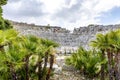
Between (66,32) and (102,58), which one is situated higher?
(102,58)

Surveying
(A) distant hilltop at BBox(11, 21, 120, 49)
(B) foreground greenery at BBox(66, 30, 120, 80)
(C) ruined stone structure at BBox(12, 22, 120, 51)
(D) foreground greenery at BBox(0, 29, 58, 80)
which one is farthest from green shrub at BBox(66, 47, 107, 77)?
(A) distant hilltop at BBox(11, 21, 120, 49)

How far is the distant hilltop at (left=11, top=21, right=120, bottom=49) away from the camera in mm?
55184

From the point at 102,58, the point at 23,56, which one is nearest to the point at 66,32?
the point at 102,58

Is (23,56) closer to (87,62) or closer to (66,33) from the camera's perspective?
(87,62)

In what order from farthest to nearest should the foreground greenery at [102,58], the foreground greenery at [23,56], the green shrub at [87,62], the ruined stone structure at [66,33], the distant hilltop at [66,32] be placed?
1. the distant hilltop at [66,32]
2. the ruined stone structure at [66,33]
3. the green shrub at [87,62]
4. the foreground greenery at [102,58]
5. the foreground greenery at [23,56]

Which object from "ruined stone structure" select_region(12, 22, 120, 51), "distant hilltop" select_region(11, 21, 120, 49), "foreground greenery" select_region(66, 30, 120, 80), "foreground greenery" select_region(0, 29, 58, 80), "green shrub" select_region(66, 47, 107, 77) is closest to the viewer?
"foreground greenery" select_region(0, 29, 58, 80)

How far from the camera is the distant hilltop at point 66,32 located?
5518 centimetres

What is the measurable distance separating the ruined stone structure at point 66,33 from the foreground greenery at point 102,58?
10711 mm

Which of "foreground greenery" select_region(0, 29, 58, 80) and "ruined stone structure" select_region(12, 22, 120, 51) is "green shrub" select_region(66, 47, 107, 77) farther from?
"ruined stone structure" select_region(12, 22, 120, 51)

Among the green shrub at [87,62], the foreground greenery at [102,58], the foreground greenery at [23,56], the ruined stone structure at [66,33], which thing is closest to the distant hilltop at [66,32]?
the ruined stone structure at [66,33]

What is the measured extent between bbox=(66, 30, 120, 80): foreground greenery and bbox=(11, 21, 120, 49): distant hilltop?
1176 centimetres

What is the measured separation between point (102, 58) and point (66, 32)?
2861 centimetres

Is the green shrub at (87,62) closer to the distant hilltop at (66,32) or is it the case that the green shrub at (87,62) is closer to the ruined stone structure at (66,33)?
the ruined stone structure at (66,33)

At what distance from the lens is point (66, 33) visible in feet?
203
